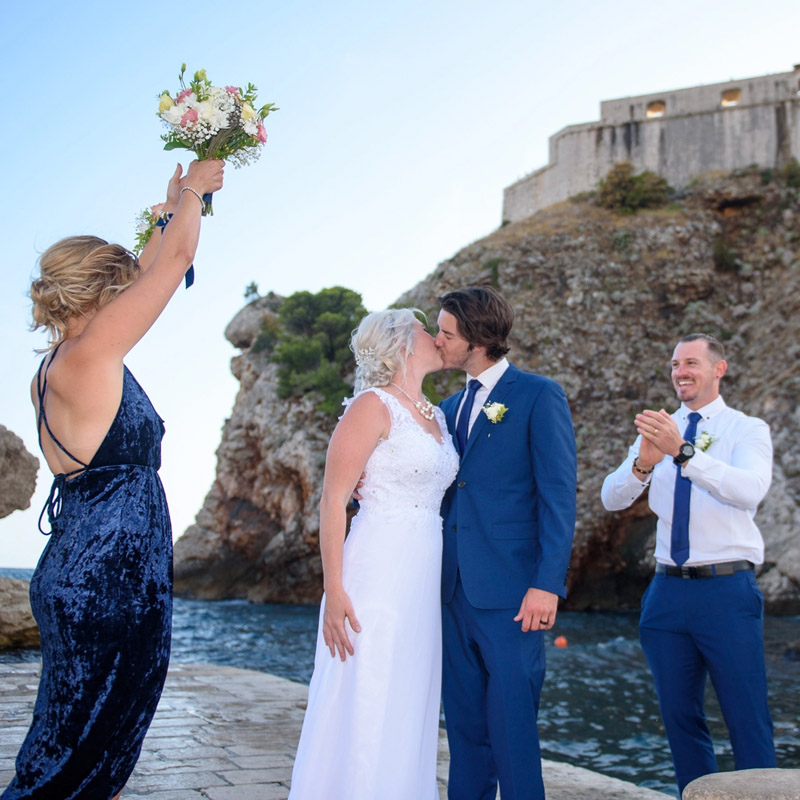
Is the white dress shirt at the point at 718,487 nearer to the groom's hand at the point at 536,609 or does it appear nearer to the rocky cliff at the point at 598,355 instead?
the groom's hand at the point at 536,609

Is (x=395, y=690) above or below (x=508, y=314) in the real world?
below

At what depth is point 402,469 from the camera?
3414mm

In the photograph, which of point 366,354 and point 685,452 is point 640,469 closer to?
point 685,452

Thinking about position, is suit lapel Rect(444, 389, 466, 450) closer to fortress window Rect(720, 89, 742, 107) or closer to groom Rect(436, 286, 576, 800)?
groom Rect(436, 286, 576, 800)

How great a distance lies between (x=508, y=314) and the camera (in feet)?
12.0

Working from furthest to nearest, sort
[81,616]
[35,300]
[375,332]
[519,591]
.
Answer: [375,332]
[519,591]
[35,300]
[81,616]

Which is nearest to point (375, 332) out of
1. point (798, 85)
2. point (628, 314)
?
point (628, 314)

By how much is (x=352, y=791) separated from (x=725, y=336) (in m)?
29.0

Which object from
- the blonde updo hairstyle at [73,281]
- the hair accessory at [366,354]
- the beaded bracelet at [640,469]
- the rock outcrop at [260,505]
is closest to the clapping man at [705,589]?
the beaded bracelet at [640,469]

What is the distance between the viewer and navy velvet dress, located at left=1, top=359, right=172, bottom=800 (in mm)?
2359

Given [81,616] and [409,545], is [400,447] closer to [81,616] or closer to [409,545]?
[409,545]

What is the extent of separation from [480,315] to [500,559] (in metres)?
1.11

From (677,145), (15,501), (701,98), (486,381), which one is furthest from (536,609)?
(701,98)

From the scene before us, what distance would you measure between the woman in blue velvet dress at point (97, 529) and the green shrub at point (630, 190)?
33126 mm
